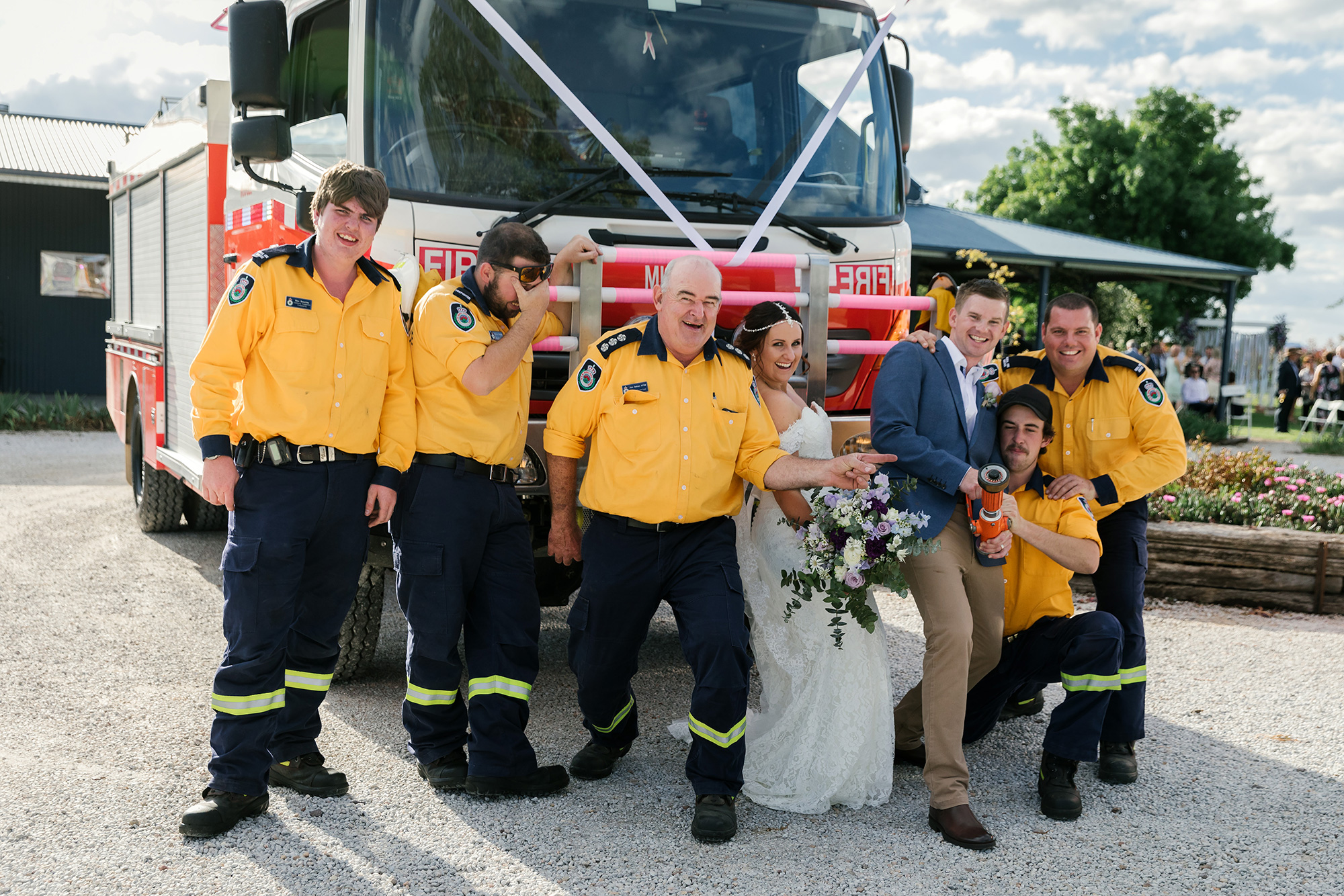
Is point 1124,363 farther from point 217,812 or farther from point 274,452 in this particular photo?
point 217,812

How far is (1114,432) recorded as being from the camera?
435 cm

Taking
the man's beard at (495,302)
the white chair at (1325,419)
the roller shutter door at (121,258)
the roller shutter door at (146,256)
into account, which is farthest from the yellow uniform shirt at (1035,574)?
the white chair at (1325,419)

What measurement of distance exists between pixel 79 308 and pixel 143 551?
13.4m

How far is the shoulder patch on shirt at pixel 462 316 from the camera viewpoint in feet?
12.3

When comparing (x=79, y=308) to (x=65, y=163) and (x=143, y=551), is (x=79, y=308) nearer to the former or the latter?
(x=65, y=163)

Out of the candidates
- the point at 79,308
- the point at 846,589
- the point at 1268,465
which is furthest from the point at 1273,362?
the point at 846,589

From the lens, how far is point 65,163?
18.3 m

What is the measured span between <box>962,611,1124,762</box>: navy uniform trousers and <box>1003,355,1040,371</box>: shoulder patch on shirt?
1.03 meters

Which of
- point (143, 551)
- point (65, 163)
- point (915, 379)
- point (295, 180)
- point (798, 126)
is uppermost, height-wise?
point (65, 163)

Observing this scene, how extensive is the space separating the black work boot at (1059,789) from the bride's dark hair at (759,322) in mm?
1832

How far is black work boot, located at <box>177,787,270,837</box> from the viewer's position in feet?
11.2

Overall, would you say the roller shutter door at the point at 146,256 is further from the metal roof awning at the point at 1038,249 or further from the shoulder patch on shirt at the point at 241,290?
the metal roof awning at the point at 1038,249

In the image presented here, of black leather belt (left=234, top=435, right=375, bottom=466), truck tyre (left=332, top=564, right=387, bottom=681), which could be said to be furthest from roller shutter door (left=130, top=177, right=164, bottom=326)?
black leather belt (left=234, top=435, right=375, bottom=466)

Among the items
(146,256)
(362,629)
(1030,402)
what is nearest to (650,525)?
(1030,402)
